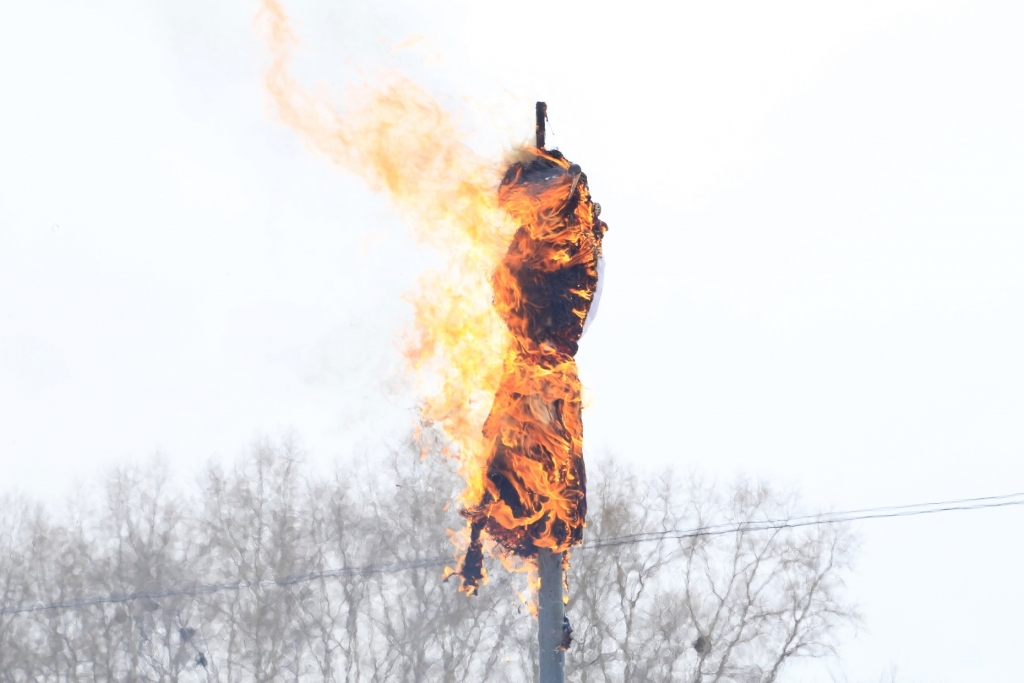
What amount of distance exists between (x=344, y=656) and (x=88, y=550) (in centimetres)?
823

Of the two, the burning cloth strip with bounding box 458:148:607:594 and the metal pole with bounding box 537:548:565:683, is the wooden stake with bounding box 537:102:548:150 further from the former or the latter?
the metal pole with bounding box 537:548:565:683

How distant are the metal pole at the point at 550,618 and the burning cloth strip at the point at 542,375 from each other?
21cm

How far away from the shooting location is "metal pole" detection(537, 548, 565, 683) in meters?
11.1

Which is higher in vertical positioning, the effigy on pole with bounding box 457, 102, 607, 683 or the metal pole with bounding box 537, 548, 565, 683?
the effigy on pole with bounding box 457, 102, 607, 683

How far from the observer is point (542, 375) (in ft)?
39.5

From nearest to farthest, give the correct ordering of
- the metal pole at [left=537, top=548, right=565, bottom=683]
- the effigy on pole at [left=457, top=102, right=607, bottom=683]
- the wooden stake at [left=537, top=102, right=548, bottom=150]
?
the metal pole at [left=537, top=548, right=565, bottom=683], the effigy on pole at [left=457, top=102, right=607, bottom=683], the wooden stake at [left=537, top=102, right=548, bottom=150]

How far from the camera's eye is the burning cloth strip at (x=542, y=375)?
11781 mm

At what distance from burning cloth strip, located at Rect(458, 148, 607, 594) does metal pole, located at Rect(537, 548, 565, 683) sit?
207mm

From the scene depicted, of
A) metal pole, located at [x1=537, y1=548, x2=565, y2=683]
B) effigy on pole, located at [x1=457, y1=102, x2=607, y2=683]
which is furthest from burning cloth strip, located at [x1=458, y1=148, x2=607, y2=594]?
metal pole, located at [x1=537, y1=548, x2=565, y2=683]

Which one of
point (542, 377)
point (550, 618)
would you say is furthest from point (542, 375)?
point (550, 618)

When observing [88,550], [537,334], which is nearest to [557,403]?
[537,334]

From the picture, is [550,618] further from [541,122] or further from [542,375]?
[541,122]

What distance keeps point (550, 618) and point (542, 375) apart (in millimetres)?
2454

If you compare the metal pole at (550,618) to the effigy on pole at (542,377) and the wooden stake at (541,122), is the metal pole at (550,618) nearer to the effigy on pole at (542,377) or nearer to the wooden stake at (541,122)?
the effigy on pole at (542,377)
